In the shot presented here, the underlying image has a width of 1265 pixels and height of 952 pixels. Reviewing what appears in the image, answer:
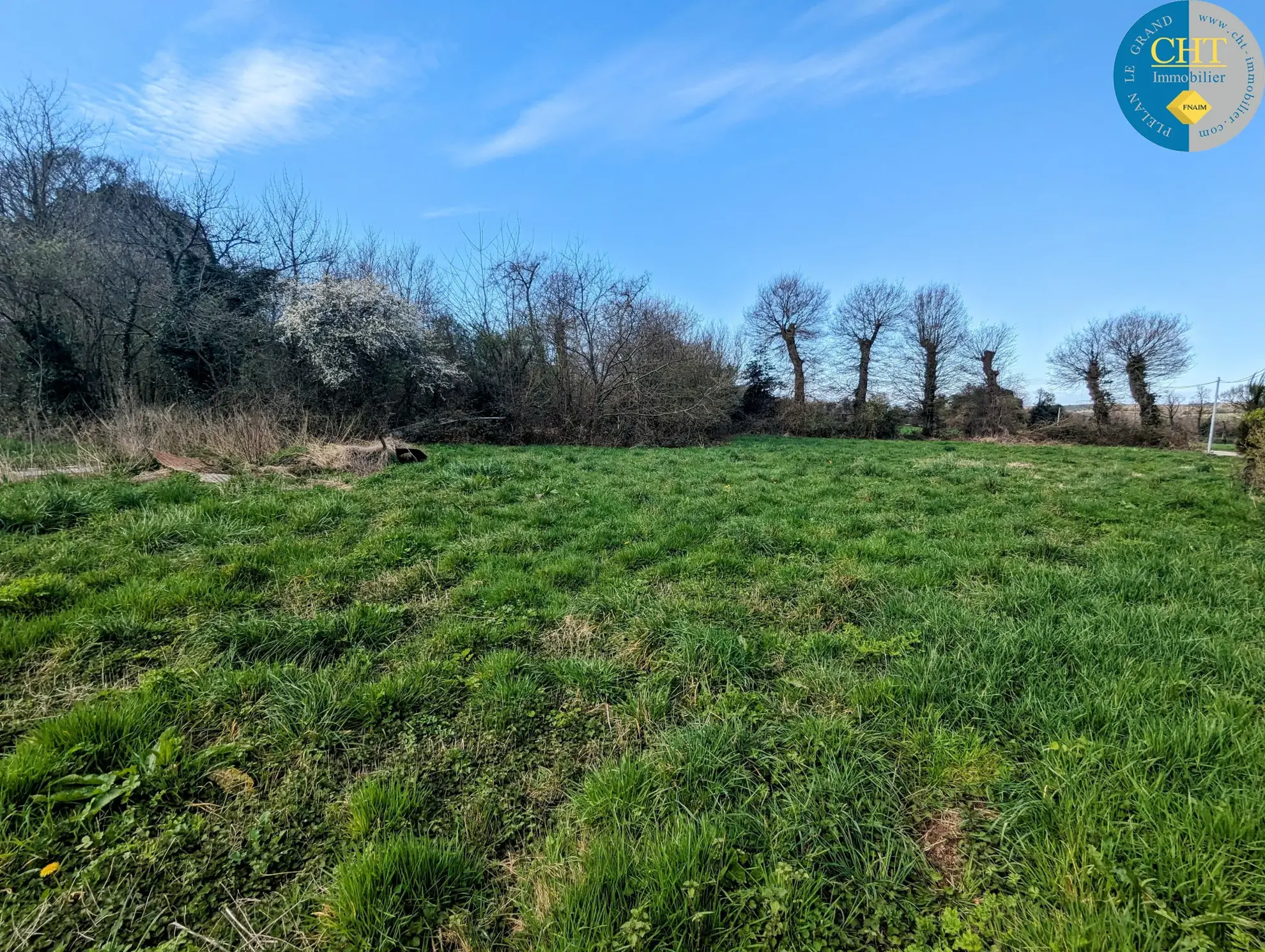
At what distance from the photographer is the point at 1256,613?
120 inches

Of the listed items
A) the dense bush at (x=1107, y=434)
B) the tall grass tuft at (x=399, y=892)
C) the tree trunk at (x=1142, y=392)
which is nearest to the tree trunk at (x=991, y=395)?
the dense bush at (x=1107, y=434)

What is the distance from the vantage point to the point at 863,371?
28703 mm

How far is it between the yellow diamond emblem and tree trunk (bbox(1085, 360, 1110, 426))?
2168 cm

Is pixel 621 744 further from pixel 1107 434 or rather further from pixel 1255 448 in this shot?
pixel 1107 434

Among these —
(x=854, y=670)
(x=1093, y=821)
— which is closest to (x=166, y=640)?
(x=854, y=670)

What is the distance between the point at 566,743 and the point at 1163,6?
12667mm

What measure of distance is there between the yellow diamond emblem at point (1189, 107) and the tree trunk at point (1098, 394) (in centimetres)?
2168

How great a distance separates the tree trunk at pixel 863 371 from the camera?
93.1 feet

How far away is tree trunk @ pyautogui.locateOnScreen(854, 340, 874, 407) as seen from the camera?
28.4 meters

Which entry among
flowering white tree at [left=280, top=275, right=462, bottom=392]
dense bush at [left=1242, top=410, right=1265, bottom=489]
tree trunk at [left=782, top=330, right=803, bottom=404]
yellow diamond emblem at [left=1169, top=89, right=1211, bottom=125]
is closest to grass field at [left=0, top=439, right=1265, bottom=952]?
dense bush at [left=1242, top=410, right=1265, bottom=489]

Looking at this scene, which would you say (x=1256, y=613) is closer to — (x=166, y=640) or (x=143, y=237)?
(x=166, y=640)

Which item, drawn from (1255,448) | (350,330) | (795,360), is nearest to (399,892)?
(1255,448)

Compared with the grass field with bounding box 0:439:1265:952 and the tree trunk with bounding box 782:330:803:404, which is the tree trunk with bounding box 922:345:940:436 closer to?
the tree trunk with bounding box 782:330:803:404

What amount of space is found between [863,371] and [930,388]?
381 centimetres
